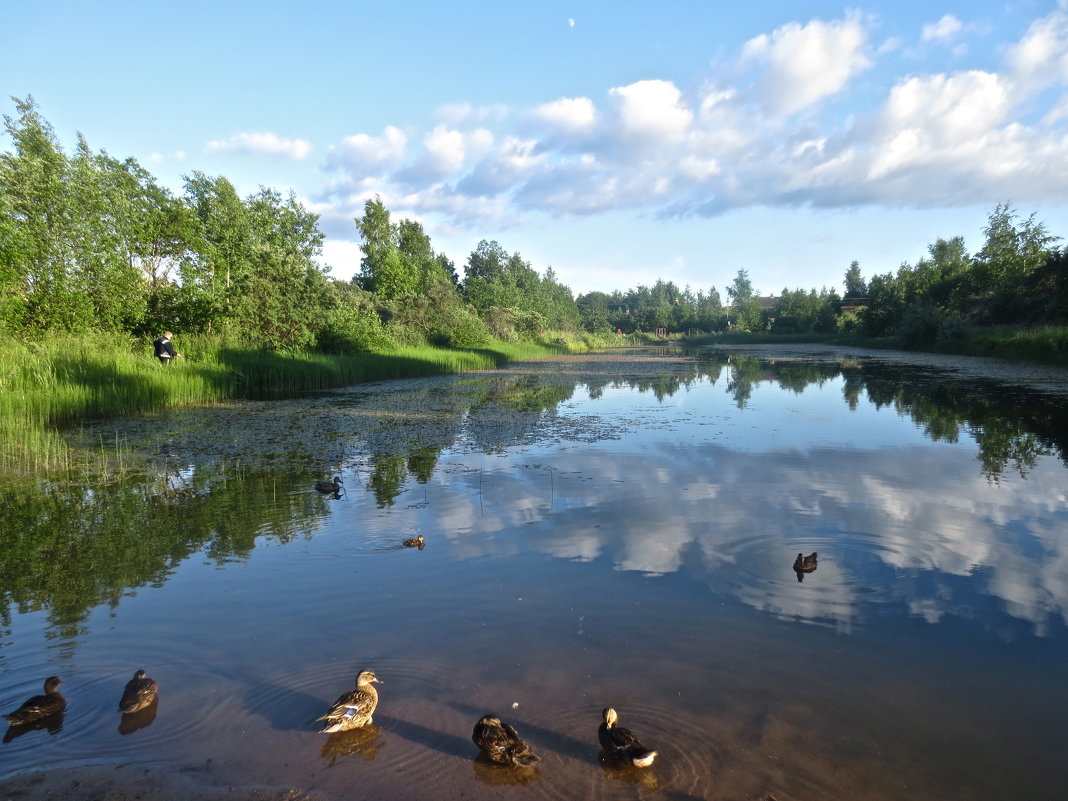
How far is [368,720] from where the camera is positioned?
3.13 metres

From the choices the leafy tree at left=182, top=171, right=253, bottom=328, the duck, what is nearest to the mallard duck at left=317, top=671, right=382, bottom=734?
the duck

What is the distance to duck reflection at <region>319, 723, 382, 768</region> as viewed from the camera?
2914 millimetres

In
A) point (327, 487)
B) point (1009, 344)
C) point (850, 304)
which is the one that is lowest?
point (327, 487)

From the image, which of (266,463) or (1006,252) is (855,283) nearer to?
(1006,252)

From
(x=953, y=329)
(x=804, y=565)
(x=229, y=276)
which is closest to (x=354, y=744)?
(x=804, y=565)

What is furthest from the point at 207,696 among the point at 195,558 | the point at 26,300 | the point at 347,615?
the point at 26,300

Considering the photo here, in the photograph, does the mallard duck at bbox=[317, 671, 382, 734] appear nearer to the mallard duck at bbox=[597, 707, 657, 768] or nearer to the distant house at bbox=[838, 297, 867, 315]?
the mallard duck at bbox=[597, 707, 657, 768]

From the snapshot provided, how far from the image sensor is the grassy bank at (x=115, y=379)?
412 inches

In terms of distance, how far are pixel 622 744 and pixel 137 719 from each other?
2571 millimetres

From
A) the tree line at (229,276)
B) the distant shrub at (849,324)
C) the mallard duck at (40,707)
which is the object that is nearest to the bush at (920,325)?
the tree line at (229,276)

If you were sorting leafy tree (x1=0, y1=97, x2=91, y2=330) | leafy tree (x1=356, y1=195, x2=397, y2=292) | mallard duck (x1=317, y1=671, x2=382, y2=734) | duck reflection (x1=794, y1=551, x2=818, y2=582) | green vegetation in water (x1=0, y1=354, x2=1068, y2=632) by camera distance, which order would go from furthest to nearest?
leafy tree (x1=356, y1=195, x2=397, y2=292)
leafy tree (x1=0, y1=97, x2=91, y2=330)
green vegetation in water (x1=0, y1=354, x2=1068, y2=632)
duck reflection (x1=794, y1=551, x2=818, y2=582)
mallard duck (x1=317, y1=671, x2=382, y2=734)

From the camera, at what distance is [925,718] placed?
10.3ft

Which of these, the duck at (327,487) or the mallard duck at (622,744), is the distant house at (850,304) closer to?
the duck at (327,487)

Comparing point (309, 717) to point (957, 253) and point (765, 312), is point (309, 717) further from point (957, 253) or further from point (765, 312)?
point (765, 312)
